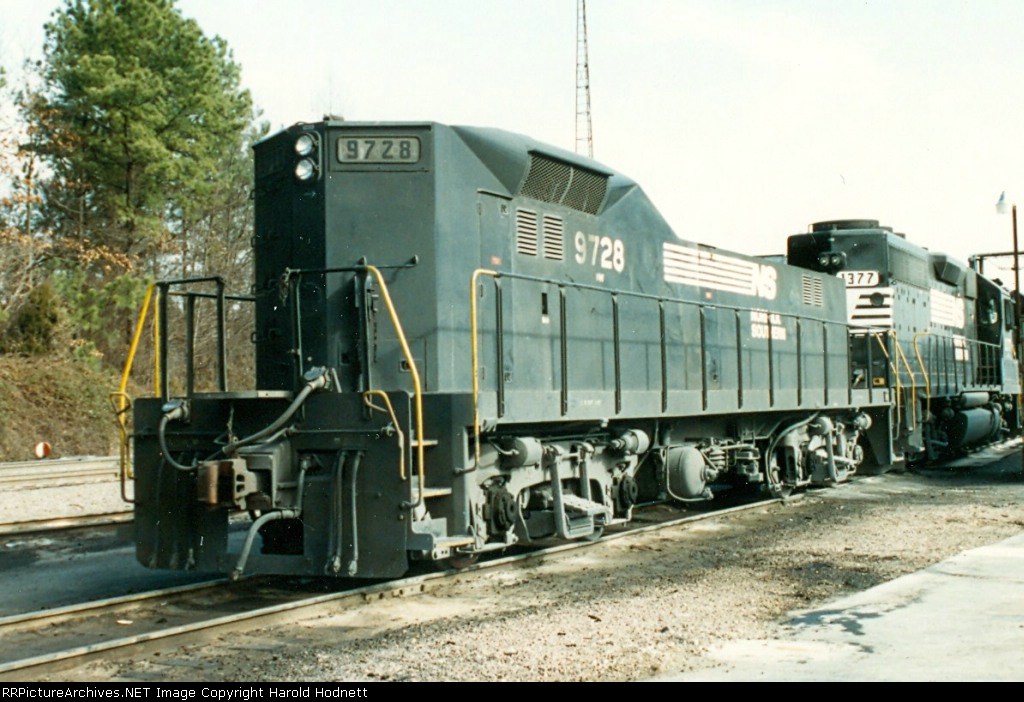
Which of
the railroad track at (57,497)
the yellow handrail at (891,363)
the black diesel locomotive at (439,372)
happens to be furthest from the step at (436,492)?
the yellow handrail at (891,363)

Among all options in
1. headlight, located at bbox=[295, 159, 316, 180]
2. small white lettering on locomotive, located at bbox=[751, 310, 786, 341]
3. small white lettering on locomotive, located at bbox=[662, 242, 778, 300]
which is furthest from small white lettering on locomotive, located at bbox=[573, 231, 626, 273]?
small white lettering on locomotive, located at bbox=[751, 310, 786, 341]

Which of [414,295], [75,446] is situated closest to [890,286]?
[414,295]

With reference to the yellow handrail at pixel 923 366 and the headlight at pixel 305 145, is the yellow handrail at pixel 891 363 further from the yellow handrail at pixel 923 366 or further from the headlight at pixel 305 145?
the headlight at pixel 305 145

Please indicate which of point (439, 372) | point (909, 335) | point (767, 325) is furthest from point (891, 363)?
point (439, 372)

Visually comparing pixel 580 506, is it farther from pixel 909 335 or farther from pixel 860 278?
pixel 909 335

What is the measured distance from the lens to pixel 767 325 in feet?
40.0

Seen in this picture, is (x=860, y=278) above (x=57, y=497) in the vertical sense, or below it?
above

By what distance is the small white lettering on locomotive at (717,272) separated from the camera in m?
10.8

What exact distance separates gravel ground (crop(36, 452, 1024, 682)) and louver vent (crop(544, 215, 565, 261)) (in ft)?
8.29

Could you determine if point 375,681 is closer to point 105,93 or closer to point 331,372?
point 331,372

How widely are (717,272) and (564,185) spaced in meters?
3.20

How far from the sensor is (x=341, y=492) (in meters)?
6.94

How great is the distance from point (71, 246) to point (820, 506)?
834 inches

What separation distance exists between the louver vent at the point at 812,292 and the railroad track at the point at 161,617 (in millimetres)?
7172
